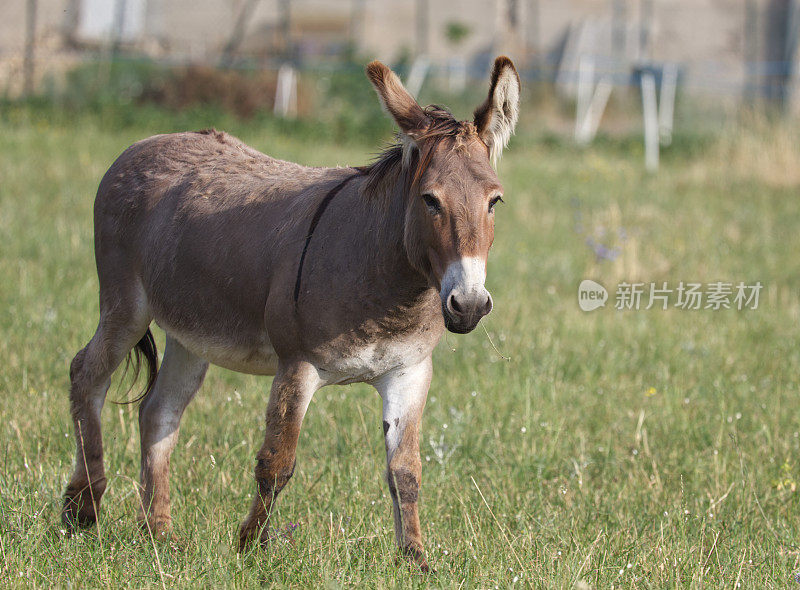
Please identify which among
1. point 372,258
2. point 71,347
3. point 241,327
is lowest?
point 71,347

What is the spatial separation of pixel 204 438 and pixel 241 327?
4.63 feet

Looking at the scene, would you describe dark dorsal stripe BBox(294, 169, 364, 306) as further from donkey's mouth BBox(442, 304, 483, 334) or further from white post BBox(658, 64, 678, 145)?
white post BBox(658, 64, 678, 145)

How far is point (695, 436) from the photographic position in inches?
203

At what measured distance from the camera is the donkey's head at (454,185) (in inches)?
115

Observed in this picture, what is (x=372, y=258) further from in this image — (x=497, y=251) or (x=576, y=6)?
(x=576, y=6)

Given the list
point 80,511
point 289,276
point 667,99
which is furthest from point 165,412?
point 667,99

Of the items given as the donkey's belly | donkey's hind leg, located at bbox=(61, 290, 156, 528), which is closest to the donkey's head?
the donkey's belly

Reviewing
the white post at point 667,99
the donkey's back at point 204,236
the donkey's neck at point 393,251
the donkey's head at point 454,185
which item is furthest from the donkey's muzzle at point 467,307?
the white post at point 667,99

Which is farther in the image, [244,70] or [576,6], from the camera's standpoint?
[576,6]

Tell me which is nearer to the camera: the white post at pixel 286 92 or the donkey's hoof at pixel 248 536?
the donkey's hoof at pixel 248 536

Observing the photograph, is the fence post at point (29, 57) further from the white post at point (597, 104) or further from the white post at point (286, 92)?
the white post at point (597, 104)

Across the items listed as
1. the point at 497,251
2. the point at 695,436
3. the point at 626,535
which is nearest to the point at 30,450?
the point at 626,535

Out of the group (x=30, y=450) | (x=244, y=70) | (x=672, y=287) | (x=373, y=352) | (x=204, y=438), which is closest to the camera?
(x=373, y=352)

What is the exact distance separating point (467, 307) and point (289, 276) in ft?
2.97
